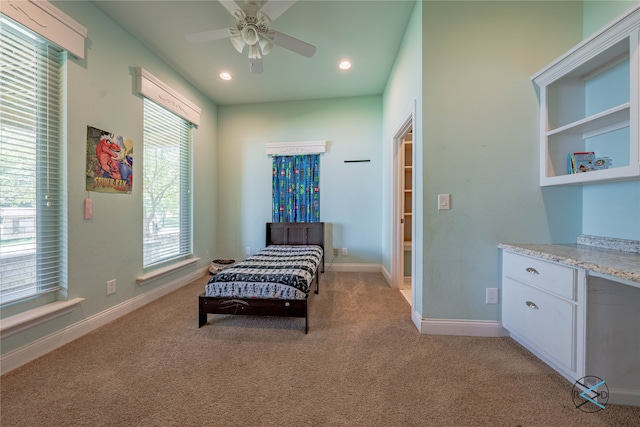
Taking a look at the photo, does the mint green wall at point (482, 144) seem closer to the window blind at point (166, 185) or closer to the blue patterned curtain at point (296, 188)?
the blue patterned curtain at point (296, 188)

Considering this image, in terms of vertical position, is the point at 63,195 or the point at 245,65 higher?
the point at 245,65

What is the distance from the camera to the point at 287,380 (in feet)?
4.73

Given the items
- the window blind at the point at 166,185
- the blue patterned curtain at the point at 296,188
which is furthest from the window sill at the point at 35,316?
the blue patterned curtain at the point at 296,188

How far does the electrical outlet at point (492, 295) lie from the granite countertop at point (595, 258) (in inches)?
14.3

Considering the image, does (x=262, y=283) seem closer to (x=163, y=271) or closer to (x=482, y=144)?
(x=163, y=271)

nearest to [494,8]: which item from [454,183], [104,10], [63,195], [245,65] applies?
[454,183]

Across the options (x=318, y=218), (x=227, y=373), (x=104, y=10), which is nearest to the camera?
(x=227, y=373)

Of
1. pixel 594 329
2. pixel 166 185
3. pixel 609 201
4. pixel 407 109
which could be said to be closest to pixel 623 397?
pixel 594 329

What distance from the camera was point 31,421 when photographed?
117 cm

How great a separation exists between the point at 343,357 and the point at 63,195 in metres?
2.45

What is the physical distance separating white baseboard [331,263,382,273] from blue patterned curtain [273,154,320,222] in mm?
820

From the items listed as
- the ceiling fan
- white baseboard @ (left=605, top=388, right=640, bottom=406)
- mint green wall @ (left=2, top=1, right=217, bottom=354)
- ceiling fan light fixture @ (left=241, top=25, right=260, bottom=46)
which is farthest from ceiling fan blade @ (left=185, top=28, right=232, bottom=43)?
white baseboard @ (left=605, top=388, right=640, bottom=406)

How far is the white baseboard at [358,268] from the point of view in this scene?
12.4 feet

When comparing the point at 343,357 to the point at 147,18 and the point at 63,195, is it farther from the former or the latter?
the point at 147,18
